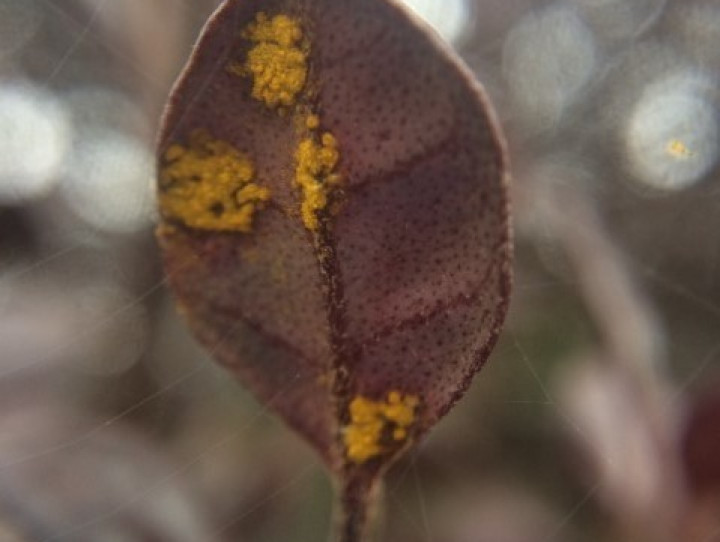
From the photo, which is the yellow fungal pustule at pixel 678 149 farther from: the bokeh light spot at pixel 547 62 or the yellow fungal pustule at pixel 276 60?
the yellow fungal pustule at pixel 276 60

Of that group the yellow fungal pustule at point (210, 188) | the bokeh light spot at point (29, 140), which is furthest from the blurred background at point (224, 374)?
the yellow fungal pustule at point (210, 188)

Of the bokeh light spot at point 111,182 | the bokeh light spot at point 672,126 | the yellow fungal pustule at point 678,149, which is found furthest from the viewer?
the bokeh light spot at point 672,126

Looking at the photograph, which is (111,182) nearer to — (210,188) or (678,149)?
(210,188)

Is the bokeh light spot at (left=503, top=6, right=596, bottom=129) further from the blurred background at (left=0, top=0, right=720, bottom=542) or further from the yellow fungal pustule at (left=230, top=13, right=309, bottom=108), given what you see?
the yellow fungal pustule at (left=230, top=13, right=309, bottom=108)

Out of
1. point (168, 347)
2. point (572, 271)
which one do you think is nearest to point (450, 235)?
point (168, 347)

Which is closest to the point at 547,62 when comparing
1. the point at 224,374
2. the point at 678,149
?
the point at 678,149

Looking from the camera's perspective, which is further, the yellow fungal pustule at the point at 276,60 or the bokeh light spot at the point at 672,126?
the bokeh light spot at the point at 672,126

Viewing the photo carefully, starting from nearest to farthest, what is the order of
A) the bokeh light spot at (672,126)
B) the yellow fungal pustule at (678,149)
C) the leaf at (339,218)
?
the leaf at (339,218)
the yellow fungal pustule at (678,149)
the bokeh light spot at (672,126)

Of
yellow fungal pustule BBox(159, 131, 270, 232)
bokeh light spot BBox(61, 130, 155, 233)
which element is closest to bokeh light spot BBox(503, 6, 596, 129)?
bokeh light spot BBox(61, 130, 155, 233)
